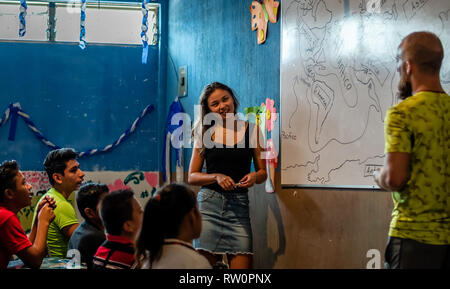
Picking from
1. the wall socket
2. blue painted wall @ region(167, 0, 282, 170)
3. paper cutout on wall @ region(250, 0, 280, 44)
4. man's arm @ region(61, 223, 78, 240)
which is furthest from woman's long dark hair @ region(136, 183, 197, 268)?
the wall socket

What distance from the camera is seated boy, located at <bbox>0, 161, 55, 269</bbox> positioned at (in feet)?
7.42

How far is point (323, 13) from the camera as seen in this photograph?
3.14 meters

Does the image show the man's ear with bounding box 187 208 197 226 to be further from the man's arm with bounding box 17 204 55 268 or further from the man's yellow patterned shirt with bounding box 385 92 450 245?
the man's arm with bounding box 17 204 55 268

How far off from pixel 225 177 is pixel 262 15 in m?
1.47

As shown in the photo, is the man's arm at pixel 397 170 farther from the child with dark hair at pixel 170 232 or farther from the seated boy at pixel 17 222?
the seated boy at pixel 17 222

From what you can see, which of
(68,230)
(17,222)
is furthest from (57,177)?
(17,222)

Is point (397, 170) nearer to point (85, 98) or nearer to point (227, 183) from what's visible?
point (227, 183)

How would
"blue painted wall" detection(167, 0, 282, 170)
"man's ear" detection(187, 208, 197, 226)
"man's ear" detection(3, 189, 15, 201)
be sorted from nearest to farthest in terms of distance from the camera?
"man's ear" detection(187, 208, 197, 226) < "man's ear" detection(3, 189, 15, 201) < "blue painted wall" detection(167, 0, 282, 170)

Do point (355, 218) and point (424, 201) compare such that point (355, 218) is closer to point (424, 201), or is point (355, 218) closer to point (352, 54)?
point (352, 54)

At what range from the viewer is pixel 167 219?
1.82 m

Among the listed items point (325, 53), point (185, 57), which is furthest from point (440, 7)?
point (185, 57)

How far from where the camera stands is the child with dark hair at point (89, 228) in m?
2.60

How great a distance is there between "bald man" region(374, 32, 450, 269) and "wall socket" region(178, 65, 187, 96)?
11.8 feet

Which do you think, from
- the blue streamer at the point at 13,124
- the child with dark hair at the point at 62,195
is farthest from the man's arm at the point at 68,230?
the blue streamer at the point at 13,124
